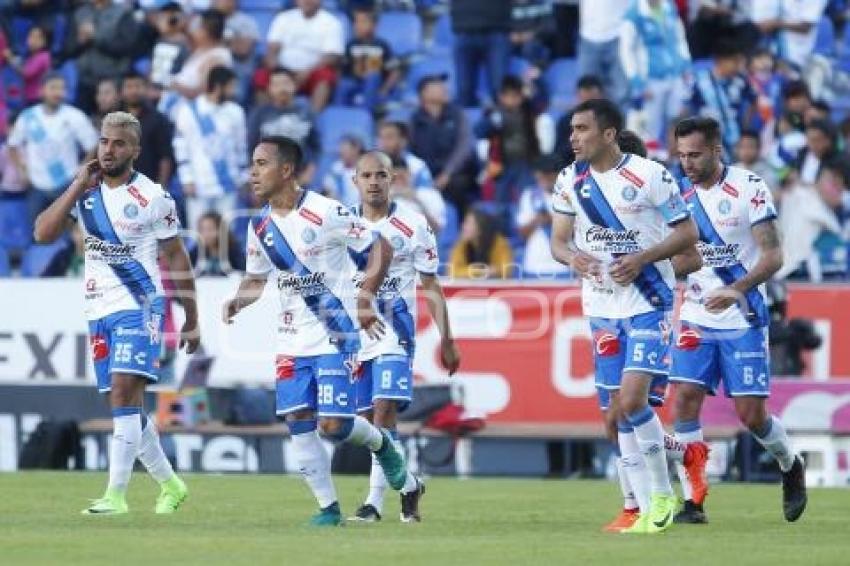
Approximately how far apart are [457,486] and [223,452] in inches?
123

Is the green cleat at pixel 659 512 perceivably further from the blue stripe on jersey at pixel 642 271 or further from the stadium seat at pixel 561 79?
the stadium seat at pixel 561 79

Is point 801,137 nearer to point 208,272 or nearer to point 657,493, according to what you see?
point 208,272

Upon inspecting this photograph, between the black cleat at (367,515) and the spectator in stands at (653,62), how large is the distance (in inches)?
413

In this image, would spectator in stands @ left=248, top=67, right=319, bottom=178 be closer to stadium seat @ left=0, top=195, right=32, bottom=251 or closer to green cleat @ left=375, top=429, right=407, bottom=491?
stadium seat @ left=0, top=195, right=32, bottom=251

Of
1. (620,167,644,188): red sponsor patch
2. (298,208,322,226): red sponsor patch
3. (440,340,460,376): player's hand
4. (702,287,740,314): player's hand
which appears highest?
(620,167,644,188): red sponsor patch

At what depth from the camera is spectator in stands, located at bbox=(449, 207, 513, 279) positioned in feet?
78.5

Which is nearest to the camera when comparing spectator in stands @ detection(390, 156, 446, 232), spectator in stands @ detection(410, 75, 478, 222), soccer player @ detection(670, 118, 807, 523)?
soccer player @ detection(670, 118, 807, 523)

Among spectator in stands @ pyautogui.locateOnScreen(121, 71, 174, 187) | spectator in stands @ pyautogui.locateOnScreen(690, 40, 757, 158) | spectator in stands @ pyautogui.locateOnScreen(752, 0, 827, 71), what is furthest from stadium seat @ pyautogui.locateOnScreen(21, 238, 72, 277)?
spectator in stands @ pyautogui.locateOnScreen(752, 0, 827, 71)

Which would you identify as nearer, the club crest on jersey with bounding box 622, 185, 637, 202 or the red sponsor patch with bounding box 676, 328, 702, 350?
the club crest on jersey with bounding box 622, 185, 637, 202

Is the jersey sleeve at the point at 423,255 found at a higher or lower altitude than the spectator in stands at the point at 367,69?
lower

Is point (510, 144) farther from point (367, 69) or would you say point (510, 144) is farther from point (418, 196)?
point (418, 196)

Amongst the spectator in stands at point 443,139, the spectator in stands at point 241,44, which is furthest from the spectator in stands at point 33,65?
the spectator in stands at point 443,139

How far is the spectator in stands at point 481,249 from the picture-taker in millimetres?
23938

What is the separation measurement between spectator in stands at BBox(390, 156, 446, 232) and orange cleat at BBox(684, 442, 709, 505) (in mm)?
5473
